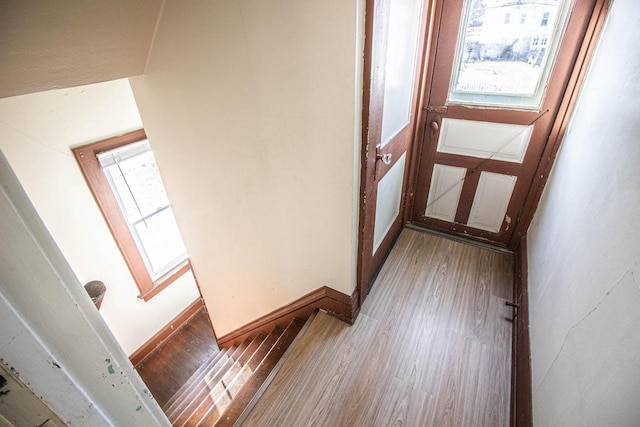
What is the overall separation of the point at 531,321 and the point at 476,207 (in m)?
1.02

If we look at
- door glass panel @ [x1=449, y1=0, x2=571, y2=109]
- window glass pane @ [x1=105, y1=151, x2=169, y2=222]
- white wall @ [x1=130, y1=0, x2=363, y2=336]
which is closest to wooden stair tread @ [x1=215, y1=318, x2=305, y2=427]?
white wall @ [x1=130, y1=0, x2=363, y2=336]

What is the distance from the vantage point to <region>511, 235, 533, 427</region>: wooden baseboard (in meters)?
1.35

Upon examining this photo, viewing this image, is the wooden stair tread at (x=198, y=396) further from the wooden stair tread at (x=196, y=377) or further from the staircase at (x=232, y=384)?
the wooden stair tread at (x=196, y=377)

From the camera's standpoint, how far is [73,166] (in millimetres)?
2031

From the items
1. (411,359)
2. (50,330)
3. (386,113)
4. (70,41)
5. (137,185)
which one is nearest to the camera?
(50,330)

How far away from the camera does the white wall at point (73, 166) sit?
1759 mm

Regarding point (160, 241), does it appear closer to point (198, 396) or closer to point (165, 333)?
point (165, 333)

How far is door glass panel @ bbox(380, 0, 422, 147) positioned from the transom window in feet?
6.38

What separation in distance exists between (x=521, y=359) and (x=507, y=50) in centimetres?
180

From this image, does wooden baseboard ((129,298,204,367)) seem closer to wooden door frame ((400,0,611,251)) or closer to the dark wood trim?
wooden door frame ((400,0,611,251))

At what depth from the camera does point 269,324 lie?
2324mm

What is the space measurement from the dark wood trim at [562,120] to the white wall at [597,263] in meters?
0.07

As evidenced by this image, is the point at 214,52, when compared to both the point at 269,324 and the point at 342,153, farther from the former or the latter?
the point at 269,324

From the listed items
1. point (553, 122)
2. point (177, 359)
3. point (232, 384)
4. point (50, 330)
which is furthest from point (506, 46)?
point (177, 359)
